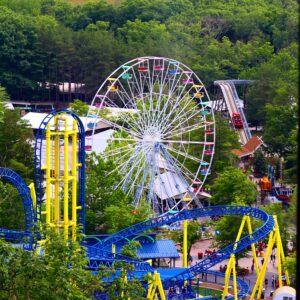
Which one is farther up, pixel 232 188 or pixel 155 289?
pixel 232 188

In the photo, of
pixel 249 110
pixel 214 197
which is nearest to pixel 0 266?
pixel 214 197

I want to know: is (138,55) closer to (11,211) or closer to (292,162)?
(292,162)

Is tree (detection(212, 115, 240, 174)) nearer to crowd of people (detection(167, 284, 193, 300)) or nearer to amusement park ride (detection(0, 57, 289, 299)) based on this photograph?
amusement park ride (detection(0, 57, 289, 299))

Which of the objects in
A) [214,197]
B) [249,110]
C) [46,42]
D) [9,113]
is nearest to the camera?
[214,197]

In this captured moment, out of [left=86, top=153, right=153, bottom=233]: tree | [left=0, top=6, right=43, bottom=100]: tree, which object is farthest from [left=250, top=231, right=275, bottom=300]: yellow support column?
[left=0, top=6, right=43, bottom=100]: tree

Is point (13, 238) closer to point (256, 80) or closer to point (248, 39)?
point (256, 80)

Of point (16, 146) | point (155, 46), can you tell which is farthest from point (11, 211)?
point (155, 46)

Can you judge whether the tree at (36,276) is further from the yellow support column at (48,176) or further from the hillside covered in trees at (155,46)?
the hillside covered in trees at (155,46)

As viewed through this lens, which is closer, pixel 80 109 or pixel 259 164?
pixel 259 164

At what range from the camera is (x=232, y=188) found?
55188 millimetres

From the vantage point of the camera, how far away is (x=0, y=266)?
1196 inches

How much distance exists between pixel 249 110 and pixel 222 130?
1654 cm

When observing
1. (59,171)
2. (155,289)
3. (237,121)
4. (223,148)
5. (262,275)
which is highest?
(237,121)

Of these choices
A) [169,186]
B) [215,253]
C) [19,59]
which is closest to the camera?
[215,253]
